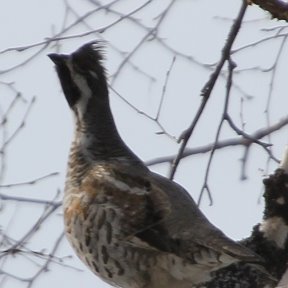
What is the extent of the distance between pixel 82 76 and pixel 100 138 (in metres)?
0.35

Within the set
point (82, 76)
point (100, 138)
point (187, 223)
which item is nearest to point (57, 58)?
point (82, 76)

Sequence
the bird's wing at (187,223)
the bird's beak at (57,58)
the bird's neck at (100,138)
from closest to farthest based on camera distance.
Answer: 1. the bird's wing at (187,223)
2. the bird's neck at (100,138)
3. the bird's beak at (57,58)

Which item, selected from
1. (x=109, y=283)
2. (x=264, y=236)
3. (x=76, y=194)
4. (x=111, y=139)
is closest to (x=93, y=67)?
(x=111, y=139)

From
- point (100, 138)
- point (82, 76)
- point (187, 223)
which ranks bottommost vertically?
point (187, 223)

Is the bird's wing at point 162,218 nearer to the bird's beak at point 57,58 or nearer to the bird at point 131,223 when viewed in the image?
the bird at point 131,223

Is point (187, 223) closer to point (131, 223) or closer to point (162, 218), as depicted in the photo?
point (162, 218)

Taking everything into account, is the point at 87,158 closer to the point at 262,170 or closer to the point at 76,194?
the point at 76,194

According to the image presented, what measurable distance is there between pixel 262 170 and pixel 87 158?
3.31ft

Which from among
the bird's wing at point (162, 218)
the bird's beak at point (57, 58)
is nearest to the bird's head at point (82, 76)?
the bird's beak at point (57, 58)

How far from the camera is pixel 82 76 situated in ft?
17.6

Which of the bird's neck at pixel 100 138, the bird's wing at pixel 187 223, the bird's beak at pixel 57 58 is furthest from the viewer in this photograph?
the bird's beak at pixel 57 58

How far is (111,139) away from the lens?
210 inches

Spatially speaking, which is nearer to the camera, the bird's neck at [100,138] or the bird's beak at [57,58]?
the bird's neck at [100,138]

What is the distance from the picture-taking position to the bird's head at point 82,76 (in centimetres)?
531
